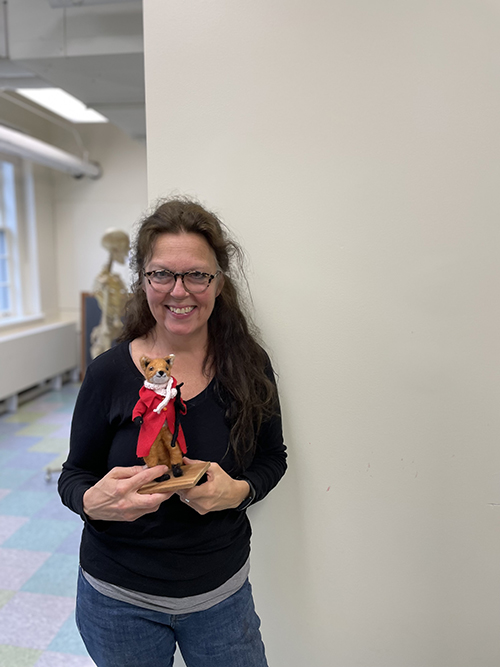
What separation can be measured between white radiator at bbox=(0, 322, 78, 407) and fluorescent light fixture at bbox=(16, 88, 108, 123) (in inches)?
89.9

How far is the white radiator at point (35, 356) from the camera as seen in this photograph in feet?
15.9

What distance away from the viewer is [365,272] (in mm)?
1267

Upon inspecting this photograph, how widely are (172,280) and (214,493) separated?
46 centimetres

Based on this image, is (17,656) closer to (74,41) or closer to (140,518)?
(140,518)

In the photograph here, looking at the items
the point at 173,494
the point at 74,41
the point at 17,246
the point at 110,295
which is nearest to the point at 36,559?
the point at 110,295

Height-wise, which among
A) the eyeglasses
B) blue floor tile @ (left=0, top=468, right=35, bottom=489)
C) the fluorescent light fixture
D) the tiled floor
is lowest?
the tiled floor

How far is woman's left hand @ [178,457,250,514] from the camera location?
0.99 meters

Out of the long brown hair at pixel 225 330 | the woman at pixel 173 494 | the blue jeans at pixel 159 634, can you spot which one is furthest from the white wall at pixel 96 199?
the blue jeans at pixel 159 634

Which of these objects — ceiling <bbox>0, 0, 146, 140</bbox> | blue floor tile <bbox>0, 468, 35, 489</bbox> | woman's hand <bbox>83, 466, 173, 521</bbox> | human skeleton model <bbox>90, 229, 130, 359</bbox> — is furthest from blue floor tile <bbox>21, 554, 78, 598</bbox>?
ceiling <bbox>0, 0, 146, 140</bbox>

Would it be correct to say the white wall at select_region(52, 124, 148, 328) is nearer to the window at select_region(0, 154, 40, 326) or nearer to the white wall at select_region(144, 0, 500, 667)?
the window at select_region(0, 154, 40, 326)

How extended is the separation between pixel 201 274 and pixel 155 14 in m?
0.75

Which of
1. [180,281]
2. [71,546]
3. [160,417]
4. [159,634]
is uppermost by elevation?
[180,281]

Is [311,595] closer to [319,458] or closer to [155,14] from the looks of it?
[319,458]

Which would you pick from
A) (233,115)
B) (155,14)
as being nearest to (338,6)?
(233,115)
